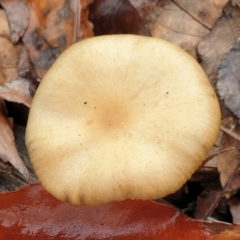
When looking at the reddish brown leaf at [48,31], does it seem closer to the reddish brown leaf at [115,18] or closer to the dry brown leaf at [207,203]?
the reddish brown leaf at [115,18]

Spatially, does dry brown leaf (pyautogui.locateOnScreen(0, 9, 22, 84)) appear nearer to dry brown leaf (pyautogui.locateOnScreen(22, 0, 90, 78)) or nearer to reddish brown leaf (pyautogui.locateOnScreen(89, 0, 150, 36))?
dry brown leaf (pyautogui.locateOnScreen(22, 0, 90, 78))

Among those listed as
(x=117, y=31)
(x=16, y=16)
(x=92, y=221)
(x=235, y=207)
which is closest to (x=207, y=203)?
(x=235, y=207)

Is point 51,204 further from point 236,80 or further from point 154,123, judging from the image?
point 236,80

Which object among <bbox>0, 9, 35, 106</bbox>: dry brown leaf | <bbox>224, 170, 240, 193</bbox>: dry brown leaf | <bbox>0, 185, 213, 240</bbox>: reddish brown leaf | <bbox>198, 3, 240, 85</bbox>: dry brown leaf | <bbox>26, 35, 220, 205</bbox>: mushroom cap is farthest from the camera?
<bbox>0, 9, 35, 106</bbox>: dry brown leaf


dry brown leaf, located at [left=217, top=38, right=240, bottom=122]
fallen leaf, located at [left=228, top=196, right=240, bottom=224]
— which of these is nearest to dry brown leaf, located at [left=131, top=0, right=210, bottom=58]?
dry brown leaf, located at [left=217, top=38, right=240, bottom=122]

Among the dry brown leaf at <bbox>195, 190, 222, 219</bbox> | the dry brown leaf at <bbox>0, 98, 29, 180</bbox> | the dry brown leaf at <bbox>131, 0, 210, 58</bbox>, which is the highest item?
the dry brown leaf at <bbox>131, 0, 210, 58</bbox>

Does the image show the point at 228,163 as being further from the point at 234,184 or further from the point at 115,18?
the point at 115,18
